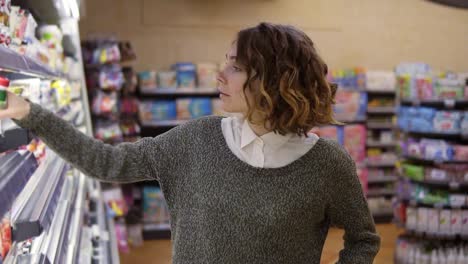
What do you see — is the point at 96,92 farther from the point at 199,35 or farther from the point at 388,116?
the point at 388,116

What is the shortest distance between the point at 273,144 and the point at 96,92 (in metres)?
3.89

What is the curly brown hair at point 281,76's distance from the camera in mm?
1312

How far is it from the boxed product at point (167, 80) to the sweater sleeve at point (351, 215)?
4938mm

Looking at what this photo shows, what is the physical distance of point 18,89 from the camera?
1.36m

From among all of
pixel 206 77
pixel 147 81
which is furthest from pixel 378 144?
pixel 147 81

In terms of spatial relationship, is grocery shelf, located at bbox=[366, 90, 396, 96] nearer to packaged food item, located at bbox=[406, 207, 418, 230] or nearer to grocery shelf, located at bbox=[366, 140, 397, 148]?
grocery shelf, located at bbox=[366, 140, 397, 148]

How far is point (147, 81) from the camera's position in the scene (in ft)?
20.3

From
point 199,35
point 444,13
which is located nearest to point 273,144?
point 199,35

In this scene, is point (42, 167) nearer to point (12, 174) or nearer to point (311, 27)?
point (12, 174)

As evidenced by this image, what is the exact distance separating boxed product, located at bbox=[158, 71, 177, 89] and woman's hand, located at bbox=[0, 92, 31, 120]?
5214mm

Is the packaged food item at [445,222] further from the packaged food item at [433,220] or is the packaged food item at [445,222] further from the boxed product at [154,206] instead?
the boxed product at [154,206]

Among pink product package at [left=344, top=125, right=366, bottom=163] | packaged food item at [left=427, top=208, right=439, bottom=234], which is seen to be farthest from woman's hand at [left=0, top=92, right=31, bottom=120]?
pink product package at [left=344, top=125, right=366, bottom=163]

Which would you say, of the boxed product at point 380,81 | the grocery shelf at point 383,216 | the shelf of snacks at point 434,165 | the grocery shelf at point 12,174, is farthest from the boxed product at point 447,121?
the grocery shelf at point 12,174

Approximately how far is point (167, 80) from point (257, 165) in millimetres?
5037
